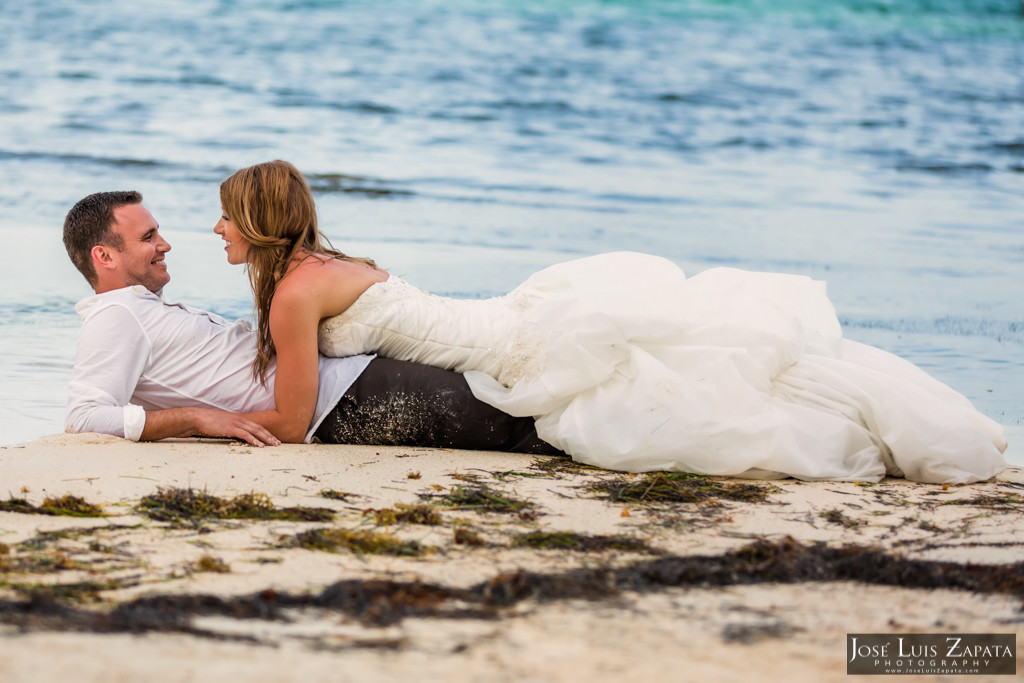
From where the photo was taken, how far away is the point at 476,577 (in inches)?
108

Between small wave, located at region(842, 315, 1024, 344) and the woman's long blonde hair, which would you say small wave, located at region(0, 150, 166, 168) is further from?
the woman's long blonde hair

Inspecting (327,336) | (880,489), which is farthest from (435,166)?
(880,489)

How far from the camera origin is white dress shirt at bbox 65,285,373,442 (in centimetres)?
416

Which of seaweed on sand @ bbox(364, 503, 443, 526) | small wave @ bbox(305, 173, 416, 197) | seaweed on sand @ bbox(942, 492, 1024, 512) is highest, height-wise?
small wave @ bbox(305, 173, 416, 197)

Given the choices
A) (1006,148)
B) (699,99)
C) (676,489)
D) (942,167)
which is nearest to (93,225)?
(676,489)

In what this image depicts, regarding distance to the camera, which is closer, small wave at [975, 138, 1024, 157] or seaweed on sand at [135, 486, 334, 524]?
seaweed on sand at [135, 486, 334, 524]

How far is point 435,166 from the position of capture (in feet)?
42.5

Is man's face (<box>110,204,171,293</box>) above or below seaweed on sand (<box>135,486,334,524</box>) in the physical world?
above

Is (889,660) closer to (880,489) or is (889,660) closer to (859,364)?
(880,489)

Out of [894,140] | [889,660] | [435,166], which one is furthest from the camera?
[894,140]

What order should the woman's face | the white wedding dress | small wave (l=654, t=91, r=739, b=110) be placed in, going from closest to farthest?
the white wedding dress, the woman's face, small wave (l=654, t=91, r=739, b=110)

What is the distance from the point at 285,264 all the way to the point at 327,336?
0.36 meters

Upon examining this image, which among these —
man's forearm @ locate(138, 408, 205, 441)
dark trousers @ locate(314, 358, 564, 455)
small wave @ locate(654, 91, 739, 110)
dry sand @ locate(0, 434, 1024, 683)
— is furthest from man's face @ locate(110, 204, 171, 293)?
small wave @ locate(654, 91, 739, 110)

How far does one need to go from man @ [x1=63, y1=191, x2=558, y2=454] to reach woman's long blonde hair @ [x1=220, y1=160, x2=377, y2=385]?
0.97 feet
